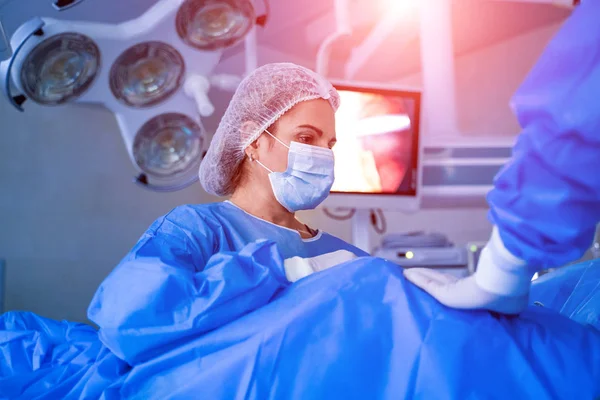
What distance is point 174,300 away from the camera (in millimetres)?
957

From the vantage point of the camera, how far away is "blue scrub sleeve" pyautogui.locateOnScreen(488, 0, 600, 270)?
0.66m

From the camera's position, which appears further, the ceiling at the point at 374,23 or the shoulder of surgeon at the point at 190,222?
the ceiling at the point at 374,23

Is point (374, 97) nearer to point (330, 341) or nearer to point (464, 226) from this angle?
point (464, 226)

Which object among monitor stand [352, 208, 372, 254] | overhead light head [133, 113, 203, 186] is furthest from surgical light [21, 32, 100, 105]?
monitor stand [352, 208, 372, 254]

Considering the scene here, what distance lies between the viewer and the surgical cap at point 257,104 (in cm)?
152

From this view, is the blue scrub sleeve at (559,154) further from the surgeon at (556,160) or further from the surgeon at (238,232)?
the surgeon at (238,232)

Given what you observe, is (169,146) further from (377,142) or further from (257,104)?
(377,142)

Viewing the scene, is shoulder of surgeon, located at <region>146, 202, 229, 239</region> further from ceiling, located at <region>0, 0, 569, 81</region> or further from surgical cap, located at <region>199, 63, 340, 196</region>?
ceiling, located at <region>0, 0, 569, 81</region>

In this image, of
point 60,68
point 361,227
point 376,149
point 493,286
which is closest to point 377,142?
point 376,149

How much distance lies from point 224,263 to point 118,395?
307 millimetres

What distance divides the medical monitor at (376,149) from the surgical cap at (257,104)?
31.5 inches

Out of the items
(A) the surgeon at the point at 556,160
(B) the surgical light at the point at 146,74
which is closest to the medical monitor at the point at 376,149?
(B) the surgical light at the point at 146,74

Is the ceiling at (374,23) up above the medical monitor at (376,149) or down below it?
above

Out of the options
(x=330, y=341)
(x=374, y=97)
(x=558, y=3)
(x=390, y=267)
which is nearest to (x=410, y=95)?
(x=374, y=97)
